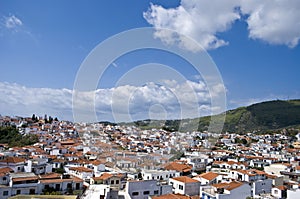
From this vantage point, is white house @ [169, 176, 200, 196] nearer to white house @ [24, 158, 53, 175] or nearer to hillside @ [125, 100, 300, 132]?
white house @ [24, 158, 53, 175]

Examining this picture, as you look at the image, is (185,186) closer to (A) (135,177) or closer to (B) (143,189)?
(B) (143,189)

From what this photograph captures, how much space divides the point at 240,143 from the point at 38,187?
33.9 meters

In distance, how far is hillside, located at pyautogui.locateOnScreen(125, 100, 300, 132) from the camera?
5619 centimetres

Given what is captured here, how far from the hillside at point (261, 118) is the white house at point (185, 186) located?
124 ft

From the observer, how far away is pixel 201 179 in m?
14.7

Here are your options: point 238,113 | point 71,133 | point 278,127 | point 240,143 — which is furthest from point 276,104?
point 71,133

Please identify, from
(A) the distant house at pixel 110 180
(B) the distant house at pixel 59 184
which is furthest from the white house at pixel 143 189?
(B) the distant house at pixel 59 184

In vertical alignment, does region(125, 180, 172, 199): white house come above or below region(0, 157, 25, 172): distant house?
below

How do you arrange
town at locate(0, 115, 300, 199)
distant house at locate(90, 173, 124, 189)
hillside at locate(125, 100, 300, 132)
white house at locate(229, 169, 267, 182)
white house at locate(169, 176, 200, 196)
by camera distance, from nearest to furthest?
town at locate(0, 115, 300, 199)
white house at locate(169, 176, 200, 196)
distant house at locate(90, 173, 124, 189)
white house at locate(229, 169, 267, 182)
hillside at locate(125, 100, 300, 132)

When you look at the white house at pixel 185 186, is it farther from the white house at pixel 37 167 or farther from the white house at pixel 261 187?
the white house at pixel 37 167

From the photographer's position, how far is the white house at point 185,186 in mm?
13109

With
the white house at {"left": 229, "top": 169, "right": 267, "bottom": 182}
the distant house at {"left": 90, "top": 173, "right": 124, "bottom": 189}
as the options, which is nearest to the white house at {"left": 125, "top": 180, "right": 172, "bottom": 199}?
the distant house at {"left": 90, "top": 173, "right": 124, "bottom": 189}

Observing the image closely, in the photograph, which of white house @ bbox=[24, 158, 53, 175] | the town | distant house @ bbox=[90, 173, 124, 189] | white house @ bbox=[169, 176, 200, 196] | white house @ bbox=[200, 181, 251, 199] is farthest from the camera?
white house @ bbox=[24, 158, 53, 175]

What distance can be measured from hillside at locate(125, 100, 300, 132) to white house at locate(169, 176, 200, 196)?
37.7 metres
